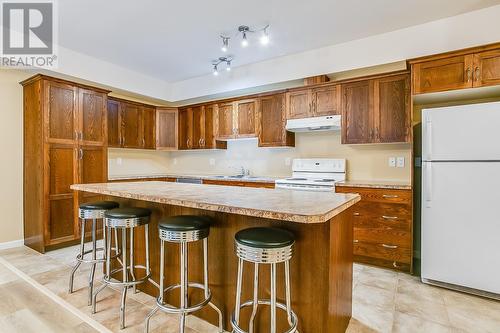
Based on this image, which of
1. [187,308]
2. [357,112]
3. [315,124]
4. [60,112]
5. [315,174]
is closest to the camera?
[187,308]

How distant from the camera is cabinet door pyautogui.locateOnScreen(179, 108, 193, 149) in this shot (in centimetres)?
510

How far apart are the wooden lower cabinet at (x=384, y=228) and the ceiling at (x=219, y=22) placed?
6.41 ft

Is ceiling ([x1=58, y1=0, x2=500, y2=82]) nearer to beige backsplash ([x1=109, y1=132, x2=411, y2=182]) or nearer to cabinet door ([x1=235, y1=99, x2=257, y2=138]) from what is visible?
cabinet door ([x1=235, y1=99, x2=257, y2=138])

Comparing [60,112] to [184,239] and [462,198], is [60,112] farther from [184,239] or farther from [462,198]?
[462,198]

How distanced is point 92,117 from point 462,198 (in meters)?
4.56

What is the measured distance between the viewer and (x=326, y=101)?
361cm

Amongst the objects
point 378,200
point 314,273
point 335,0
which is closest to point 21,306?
point 314,273

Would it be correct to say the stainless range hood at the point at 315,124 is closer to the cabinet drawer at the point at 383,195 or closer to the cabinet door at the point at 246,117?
the cabinet door at the point at 246,117

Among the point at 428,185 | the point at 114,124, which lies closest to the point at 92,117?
the point at 114,124

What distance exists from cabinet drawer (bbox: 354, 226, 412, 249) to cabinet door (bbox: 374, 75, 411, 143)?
1052 mm

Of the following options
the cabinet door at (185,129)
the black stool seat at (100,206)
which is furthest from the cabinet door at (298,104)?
the black stool seat at (100,206)

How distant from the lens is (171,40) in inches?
142

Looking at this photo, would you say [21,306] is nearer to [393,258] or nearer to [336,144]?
[393,258]

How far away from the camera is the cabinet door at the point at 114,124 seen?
441cm
